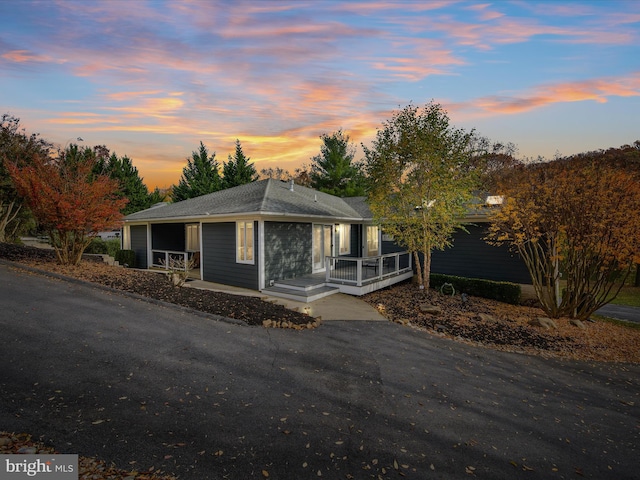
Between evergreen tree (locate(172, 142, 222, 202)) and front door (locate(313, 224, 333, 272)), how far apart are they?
970 inches

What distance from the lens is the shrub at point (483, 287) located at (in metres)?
12.3

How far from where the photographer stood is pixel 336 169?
38.6 m

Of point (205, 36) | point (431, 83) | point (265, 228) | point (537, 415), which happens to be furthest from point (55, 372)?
point (431, 83)

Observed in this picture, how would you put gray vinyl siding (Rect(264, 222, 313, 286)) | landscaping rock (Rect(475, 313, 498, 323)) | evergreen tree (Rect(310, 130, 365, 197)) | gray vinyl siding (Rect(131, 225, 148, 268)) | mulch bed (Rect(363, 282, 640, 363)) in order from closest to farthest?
mulch bed (Rect(363, 282, 640, 363)) < landscaping rock (Rect(475, 313, 498, 323)) < gray vinyl siding (Rect(264, 222, 313, 286)) < gray vinyl siding (Rect(131, 225, 148, 268)) < evergreen tree (Rect(310, 130, 365, 197))

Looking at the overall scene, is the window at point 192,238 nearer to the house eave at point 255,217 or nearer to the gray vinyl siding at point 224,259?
the house eave at point 255,217

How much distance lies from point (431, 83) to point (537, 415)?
37.4 ft

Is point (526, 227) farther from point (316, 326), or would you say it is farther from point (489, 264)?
point (316, 326)

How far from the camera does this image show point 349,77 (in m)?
14.0

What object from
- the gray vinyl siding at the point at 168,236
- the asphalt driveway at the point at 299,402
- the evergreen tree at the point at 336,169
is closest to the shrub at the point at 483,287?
the asphalt driveway at the point at 299,402

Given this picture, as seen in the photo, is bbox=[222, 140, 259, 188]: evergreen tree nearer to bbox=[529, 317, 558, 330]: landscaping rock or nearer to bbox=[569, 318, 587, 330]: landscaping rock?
bbox=[529, 317, 558, 330]: landscaping rock

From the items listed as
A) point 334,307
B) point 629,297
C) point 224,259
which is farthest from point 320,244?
point 629,297

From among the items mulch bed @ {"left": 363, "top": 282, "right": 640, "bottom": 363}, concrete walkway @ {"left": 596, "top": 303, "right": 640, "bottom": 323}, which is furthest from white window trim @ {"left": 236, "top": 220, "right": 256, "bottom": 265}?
concrete walkway @ {"left": 596, "top": 303, "right": 640, "bottom": 323}

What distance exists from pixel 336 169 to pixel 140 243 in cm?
2546

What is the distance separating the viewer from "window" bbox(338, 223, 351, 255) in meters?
17.0
